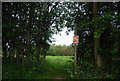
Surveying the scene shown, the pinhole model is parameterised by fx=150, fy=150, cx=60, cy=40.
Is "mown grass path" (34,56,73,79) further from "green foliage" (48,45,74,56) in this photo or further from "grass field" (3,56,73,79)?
"green foliage" (48,45,74,56)

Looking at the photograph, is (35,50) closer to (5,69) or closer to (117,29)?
(5,69)

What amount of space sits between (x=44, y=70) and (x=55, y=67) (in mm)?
790

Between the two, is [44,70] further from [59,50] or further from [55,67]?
[59,50]

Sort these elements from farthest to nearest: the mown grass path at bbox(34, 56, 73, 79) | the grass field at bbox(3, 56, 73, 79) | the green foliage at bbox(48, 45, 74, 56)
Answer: the green foliage at bbox(48, 45, 74, 56) → the mown grass path at bbox(34, 56, 73, 79) → the grass field at bbox(3, 56, 73, 79)

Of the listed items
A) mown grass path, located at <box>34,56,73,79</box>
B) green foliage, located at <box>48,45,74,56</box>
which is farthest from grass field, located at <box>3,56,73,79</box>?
green foliage, located at <box>48,45,74,56</box>

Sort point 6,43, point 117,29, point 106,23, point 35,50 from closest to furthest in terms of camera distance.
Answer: point 106,23 → point 117,29 → point 35,50 → point 6,43

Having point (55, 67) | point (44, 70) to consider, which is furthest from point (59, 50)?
point (44, 70)

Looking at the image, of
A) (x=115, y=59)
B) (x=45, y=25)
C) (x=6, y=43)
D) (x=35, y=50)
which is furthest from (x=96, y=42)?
(x=6, y=43)

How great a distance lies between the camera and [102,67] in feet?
16.3

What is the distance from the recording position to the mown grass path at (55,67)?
5.96 metres

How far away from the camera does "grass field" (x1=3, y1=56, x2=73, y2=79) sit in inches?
210

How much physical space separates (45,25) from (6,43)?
2.11 metres

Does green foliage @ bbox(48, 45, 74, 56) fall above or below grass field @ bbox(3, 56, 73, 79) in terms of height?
above

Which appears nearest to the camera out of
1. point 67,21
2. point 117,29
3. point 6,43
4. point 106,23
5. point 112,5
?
point 106,23
